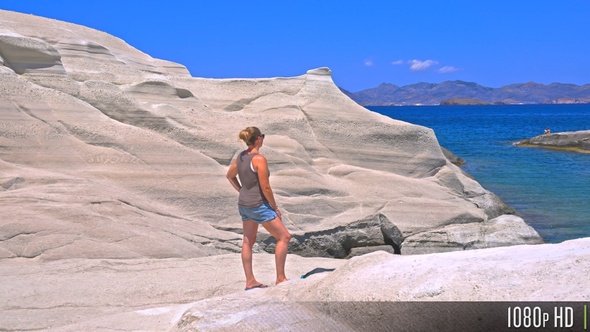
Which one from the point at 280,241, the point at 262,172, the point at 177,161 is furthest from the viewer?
the point at 177,161

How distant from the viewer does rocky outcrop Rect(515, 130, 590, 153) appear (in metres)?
38.2

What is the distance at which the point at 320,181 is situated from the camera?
12.4 metres

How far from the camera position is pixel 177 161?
11.5m

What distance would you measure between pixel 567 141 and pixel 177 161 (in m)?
32.4

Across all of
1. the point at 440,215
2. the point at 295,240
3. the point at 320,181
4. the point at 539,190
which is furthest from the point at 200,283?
the point at 539,190

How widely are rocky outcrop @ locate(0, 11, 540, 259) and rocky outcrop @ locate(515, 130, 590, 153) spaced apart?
25600 mm

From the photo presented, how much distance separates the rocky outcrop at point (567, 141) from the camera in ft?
125

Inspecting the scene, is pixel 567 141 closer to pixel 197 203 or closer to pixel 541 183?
pixel 541 183

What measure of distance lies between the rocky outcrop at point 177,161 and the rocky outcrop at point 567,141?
25.6 m

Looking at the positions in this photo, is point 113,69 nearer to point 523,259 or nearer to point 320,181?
point 320,181

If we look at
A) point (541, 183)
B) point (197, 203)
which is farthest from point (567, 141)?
point (197, 203)

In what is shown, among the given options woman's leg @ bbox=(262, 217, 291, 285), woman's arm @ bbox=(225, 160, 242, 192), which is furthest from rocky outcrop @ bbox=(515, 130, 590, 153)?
woman's leg @ bbox=(262, 217, 291, 285)

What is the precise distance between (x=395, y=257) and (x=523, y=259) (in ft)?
3.13

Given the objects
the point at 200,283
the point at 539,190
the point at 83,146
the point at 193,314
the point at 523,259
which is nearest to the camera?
the point at 523,259
